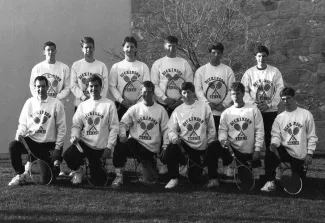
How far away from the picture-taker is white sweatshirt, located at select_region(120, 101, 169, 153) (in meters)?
7.87

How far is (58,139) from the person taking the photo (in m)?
7.73

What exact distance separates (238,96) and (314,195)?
1466mm

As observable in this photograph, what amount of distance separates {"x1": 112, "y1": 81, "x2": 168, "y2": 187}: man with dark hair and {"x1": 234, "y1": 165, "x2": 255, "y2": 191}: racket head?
38.7 inches

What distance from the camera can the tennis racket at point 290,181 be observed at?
7207 millimetres

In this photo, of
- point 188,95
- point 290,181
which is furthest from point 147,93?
point 290,181

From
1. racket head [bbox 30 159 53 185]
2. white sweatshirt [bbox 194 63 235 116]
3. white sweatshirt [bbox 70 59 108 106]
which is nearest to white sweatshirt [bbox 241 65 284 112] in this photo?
white sweatshirt [bbox 194 63 235 116]

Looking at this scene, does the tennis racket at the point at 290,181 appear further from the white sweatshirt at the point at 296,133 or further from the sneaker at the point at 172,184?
the sneaker at the point at 172,184

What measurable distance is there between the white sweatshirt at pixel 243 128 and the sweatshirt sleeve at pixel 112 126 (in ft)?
4.14

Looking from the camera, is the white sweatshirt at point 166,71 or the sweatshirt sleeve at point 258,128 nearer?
the sweatshirt sleeve at point 258,128

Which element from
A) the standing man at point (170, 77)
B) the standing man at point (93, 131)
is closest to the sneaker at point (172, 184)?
the standing man at point (93, 131)

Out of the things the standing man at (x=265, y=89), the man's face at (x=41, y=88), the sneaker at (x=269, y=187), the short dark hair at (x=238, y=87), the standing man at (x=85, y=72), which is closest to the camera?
the sneaker at (x=269, y=187)

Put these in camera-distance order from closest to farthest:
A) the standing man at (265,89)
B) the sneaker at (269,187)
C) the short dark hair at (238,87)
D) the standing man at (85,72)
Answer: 1. the sneaker at (269,187)
2. the short dark hair at (238,87)
3. the standing man at (265,89)
4. the standing man at (85,72)

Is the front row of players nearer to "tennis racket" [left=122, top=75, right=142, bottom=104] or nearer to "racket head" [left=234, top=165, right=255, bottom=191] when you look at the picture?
"racket head" [left=234, top=165, right=255, bottom=191]

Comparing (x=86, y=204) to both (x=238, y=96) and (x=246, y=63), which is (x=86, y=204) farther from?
(x=246, y=63)
